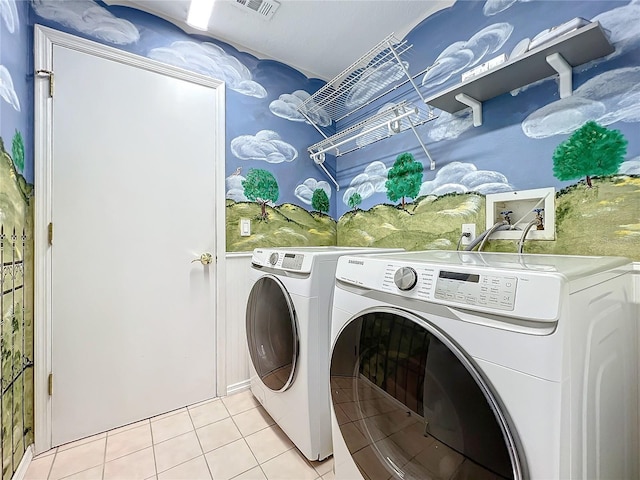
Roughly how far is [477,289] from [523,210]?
0.97m

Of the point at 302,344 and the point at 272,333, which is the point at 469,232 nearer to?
the point at 302,344

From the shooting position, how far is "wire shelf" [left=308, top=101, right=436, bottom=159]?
1.67 metres

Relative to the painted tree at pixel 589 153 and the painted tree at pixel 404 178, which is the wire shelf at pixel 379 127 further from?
the painted tree at pixel 589 153

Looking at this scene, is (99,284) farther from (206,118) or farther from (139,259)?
(206,118)

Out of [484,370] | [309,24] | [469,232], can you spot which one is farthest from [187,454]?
[309,24]

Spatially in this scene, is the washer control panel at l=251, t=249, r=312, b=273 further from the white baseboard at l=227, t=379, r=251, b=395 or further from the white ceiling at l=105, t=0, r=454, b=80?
the white ceiling at l=105, t=0, r=454, b=80

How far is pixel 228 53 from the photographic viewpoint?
202 centimetres

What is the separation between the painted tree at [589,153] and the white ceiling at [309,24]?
1.08 metres

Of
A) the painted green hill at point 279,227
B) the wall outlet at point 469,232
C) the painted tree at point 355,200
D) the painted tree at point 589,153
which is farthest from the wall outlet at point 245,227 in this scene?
the painted tree at point 589,153

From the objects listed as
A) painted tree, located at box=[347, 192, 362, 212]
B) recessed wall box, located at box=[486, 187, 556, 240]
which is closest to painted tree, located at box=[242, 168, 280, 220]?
painted tree, located at box=[347, 192, 362, 212]

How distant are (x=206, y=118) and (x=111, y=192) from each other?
737mm

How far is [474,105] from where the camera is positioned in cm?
151

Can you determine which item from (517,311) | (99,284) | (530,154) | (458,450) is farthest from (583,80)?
(99,284)

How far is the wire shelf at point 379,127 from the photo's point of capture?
5.47ft
